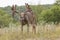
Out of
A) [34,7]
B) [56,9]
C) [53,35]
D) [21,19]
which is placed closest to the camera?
[53,35]

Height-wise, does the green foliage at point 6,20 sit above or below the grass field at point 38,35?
below

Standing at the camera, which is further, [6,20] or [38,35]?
[6,20]

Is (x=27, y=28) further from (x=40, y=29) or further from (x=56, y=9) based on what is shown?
(x=56, y=9)

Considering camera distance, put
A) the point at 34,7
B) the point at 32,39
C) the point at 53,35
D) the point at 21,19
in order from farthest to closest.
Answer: the point at 34,7, the point at 21,19, the point at 53,35, the point at 32,39

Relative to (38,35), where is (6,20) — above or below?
below

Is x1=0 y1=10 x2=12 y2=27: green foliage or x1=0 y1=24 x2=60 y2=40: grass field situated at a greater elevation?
x1=0 y1=24 x2=60 y2=40: grass field

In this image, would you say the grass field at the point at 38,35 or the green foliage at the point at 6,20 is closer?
the grass field at the point at 38,35

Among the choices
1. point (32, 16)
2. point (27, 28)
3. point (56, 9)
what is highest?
point (32, 16)

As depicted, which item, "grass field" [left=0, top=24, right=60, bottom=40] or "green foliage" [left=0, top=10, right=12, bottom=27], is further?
"green foliage" [left=0, top=10, right=12, bottom=27]

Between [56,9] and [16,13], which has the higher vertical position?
[16,13]

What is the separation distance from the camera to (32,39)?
8.08 m

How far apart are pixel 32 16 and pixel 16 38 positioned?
1289 millimetres

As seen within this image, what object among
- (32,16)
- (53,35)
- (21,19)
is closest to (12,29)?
(21,19)

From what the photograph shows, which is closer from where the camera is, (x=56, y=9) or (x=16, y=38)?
(x=16, y=38)
